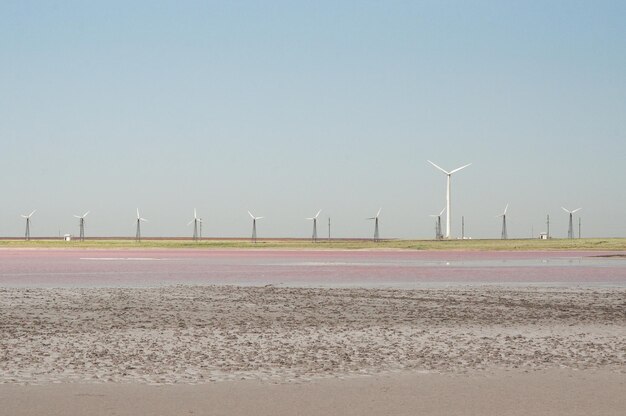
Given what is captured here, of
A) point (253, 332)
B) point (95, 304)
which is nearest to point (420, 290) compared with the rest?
point (95, 304)

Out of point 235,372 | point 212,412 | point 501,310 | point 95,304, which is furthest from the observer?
point 95,304

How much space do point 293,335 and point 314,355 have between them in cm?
289

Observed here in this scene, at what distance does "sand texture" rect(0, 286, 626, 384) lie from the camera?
12.6m

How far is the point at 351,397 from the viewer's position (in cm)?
1046

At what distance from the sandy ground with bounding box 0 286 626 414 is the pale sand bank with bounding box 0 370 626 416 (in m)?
0.03

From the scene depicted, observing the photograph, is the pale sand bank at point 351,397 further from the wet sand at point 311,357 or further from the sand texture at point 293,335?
the sand texture at point 293,335

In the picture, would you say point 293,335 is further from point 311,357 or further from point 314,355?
point 311,357

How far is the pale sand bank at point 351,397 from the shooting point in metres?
9.66

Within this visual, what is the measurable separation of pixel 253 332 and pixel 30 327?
180 inches

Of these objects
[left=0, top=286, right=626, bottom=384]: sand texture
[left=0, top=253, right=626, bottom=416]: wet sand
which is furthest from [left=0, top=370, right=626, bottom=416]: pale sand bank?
[left=0, top=286, right=626, bottom=384]: sand texture

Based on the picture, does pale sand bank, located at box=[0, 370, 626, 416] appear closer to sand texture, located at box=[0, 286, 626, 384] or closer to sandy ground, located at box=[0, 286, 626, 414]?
sandy ground, located at box=[0, 286, 626, 414]

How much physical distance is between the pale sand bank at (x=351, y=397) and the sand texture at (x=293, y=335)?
614mm

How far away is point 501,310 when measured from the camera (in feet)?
73.1

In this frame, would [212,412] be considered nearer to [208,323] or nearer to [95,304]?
[208,323]
